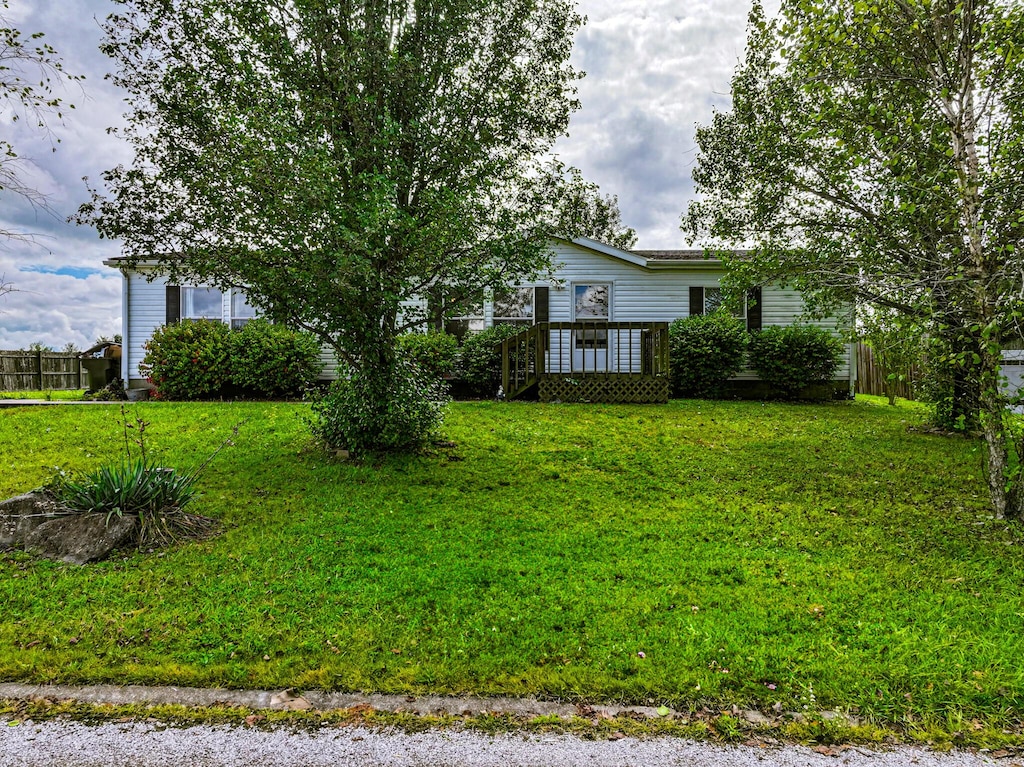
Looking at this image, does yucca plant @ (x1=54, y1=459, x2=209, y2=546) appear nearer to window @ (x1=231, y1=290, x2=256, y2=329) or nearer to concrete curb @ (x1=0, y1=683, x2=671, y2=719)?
concrete curb @ (x1=0, y1=683, x2=671, y2=719)

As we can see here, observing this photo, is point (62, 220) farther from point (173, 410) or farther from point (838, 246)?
point (838, 246)

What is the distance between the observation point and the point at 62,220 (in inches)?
192

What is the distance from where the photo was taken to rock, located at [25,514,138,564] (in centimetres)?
389

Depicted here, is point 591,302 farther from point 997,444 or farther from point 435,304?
point 997,444

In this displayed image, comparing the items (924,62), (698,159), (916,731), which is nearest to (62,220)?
(916,731)

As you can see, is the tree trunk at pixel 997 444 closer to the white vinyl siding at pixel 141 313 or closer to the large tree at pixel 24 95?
the large tree at pixel 24 95

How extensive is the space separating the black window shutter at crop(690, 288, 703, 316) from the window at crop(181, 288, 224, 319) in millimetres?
11815

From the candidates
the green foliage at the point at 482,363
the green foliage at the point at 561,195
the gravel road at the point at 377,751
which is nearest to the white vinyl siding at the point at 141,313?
the green foliage at the point at 482,363

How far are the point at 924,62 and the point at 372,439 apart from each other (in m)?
6.56

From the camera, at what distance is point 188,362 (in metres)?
11.4

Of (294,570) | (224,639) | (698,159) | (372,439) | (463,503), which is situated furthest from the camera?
(698,159)

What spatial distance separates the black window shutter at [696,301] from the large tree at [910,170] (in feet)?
15.5

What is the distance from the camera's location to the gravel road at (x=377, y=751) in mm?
2029

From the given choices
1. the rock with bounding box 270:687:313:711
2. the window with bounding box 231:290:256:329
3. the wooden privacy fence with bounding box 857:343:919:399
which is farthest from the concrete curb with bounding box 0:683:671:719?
the wooden privacy fence with bounding box 857:343:919:399
